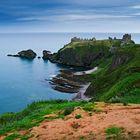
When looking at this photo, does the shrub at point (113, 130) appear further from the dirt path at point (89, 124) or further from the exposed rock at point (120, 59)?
the exposed rock at point (120, 59)

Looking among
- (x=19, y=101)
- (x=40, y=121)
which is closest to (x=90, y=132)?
(x=40, y=121)

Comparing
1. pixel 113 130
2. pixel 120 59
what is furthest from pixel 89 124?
pixel 120 59

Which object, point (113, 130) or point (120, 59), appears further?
point (120, 59)

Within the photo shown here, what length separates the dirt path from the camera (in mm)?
27042

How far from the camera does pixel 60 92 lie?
136500 mm

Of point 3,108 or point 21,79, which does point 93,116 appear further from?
point 21,79

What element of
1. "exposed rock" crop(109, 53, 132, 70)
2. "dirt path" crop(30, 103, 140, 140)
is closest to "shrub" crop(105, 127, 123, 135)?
"dirt path" crop(30, 103, 140, 140)

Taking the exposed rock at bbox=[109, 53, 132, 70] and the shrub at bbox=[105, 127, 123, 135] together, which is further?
the exposed rock at bbox=[109, 53, 132, 70]

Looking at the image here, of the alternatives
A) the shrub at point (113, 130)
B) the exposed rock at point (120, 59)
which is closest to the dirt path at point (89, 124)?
the shrub at point (113, 130)

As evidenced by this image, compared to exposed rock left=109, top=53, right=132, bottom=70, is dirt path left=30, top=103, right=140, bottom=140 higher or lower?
higher

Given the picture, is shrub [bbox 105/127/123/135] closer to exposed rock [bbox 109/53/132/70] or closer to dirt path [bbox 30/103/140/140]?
dirt path [bbox 30/103/140/140]

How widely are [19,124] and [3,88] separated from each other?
125 meters

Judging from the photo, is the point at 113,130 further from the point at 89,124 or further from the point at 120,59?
the point at 120,59

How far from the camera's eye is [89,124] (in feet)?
96.7
